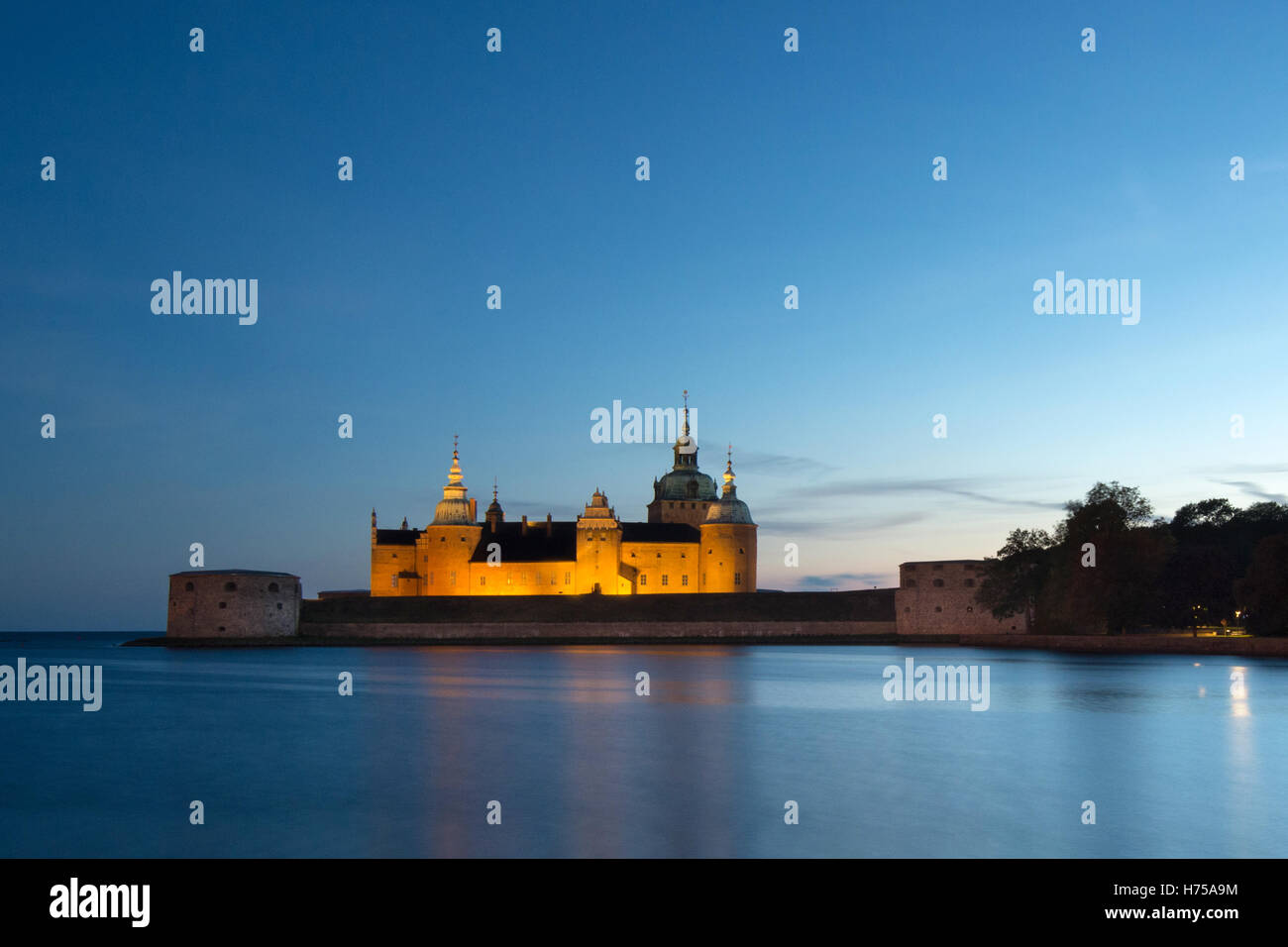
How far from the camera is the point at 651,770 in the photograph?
15984 mm

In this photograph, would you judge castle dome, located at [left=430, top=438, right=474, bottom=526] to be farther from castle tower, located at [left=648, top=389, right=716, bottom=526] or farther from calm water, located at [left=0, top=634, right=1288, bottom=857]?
calm water, located at [left=0, top=634, right=1288, bottom=857]

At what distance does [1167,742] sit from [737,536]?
151 feet

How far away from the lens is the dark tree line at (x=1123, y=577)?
3881 centimetres

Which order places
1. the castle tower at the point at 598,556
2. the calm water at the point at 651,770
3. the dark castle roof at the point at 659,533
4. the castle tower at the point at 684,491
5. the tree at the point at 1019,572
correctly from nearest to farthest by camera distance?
the calm water at the point at 651,770 < the tree at the point at 1019,572 < the castle tower at the point at 598,556 < the dark castle roof at the point at 659,533 < the castle tower at the point at 684,491

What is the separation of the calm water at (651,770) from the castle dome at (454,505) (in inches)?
1337

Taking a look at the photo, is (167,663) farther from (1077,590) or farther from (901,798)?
(901,798)

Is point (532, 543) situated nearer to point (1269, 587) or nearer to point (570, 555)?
point (570, 555)

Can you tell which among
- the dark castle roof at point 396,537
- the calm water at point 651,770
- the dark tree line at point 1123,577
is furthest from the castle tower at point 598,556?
the calm water at point 651,770

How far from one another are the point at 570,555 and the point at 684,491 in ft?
45.6

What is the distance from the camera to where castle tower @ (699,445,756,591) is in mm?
64562

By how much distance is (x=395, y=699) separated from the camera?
88.5 feet

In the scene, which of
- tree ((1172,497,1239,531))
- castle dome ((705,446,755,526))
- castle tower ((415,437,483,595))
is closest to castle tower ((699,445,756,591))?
castle dome ((705,446,755,526))

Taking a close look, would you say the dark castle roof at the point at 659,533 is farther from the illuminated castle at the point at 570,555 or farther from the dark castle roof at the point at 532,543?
the dark castle roof at the point at 532,543

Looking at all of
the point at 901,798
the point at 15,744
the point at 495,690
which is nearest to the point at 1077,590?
the point at 495,690
